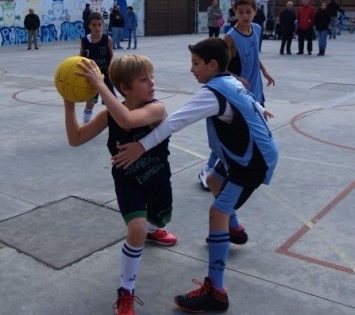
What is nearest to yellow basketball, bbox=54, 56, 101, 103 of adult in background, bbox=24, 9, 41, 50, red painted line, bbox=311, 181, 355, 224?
red painted line, bbox=311, 181, 355, 224

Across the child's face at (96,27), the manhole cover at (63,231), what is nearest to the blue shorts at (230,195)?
the manhole cover at (63,231)

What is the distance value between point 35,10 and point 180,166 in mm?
21727

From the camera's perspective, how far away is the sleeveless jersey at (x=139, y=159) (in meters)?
3.27

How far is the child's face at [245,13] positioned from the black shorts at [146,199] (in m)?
2.18

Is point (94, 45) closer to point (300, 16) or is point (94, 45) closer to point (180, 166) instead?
point (180, 166)

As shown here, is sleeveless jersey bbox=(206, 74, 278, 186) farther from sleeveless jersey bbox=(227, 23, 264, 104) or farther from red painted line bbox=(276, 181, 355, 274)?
sleeveless jersey bbox=(227, 23, 264, 104)

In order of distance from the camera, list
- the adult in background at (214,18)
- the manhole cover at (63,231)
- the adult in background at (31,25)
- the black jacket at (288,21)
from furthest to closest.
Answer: the adult in background at (31,25) → the adult in background at (214,18) → the black jacket at (288,21) → the manhole cover at (63,231)

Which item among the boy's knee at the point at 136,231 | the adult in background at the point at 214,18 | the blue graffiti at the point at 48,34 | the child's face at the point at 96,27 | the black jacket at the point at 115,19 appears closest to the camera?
the boy's knee at the point at 136,231

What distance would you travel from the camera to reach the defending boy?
3164 mm

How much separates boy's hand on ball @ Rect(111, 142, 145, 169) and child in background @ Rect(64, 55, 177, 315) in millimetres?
102

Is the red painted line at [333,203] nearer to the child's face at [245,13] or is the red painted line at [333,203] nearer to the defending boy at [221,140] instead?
the defending boy at [221,140]

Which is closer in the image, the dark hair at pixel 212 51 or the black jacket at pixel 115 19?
the dark hair at pixel 212 51

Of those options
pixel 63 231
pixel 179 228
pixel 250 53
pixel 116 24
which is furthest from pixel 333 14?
pixel 63 231

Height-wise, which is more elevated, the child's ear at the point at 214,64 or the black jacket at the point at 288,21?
the black jacket at the point at 288,21
